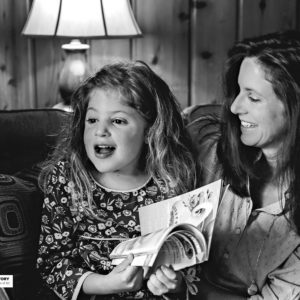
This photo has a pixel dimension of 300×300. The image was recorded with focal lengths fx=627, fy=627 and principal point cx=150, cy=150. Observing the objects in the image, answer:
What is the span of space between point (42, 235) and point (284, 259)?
59 cm

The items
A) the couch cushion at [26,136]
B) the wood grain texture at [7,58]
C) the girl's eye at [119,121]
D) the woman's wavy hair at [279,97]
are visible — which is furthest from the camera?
the wood grain texture at [7,58]

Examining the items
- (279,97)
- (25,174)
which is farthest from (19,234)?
(279,97)

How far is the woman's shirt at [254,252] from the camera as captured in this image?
1.50 meters

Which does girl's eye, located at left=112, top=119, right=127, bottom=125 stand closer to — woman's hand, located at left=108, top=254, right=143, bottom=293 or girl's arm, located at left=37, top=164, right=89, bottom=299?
girl's arm, located at left=37, top=164, right=89, bottom=299

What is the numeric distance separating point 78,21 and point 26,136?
0.55 m

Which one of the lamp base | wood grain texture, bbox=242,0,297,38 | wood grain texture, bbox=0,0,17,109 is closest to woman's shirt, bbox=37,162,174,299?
the lamp base

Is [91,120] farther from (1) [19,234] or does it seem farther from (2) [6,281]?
(2) [6,281]

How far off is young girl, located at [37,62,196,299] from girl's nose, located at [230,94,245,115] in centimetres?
22

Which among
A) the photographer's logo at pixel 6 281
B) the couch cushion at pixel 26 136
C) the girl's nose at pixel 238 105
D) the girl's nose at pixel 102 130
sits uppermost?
the girl's nose at pixel 238 105

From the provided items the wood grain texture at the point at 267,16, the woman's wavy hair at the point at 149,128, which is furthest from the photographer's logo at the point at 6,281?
the wood grain texture at the point at 267,16

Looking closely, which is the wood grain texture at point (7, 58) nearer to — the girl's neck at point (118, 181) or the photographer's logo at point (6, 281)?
the girl's neck at point (118, 181)

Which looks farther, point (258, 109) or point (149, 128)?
point (149, 128)

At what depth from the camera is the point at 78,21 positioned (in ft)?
7.18

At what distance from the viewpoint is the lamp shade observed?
2.19 metres
